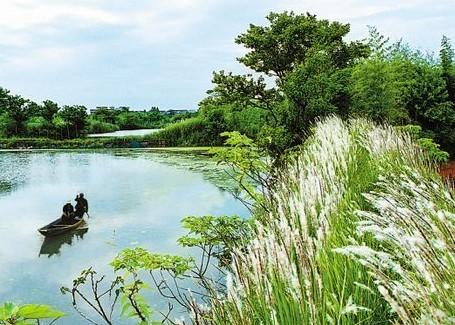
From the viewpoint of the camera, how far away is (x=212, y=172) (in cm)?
2831

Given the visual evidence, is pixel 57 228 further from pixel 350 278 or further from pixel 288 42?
pixel 350 278

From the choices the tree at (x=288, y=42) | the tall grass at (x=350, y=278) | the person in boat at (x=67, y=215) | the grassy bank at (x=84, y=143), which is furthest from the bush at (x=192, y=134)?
the tall grass at (x=350, y=278)

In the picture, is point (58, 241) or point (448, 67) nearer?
point (58, 241)

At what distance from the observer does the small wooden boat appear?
16.0 metres

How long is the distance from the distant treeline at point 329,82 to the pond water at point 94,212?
4150 millimetres

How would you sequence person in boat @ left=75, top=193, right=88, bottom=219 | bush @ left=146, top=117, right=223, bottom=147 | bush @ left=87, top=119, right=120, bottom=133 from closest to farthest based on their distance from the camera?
person in boat @ left=75, top=193, right=88, bottom=219
bush @ left=146, top=117, right=223, bottom=147
bush @ left=87, top=119, right=120, bottom=133

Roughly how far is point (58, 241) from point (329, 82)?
368 inches

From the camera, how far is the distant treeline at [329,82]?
13383mm

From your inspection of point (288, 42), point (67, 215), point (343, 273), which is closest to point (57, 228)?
point (67, 215)

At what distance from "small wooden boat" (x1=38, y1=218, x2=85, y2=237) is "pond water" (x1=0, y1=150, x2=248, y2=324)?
0.23m

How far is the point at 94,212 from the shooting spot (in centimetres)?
2005

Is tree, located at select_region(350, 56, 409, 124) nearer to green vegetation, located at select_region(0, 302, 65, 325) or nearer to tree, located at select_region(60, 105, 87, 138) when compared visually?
green vegetation, located at select_region(0, 302, 65, 325)

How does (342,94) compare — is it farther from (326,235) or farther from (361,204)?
(326,235)

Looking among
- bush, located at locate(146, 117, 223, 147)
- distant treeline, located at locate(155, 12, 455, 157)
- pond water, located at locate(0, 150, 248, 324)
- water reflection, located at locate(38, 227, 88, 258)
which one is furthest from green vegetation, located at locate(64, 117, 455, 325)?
bush, located at locate(146, 117, 223, 147)
